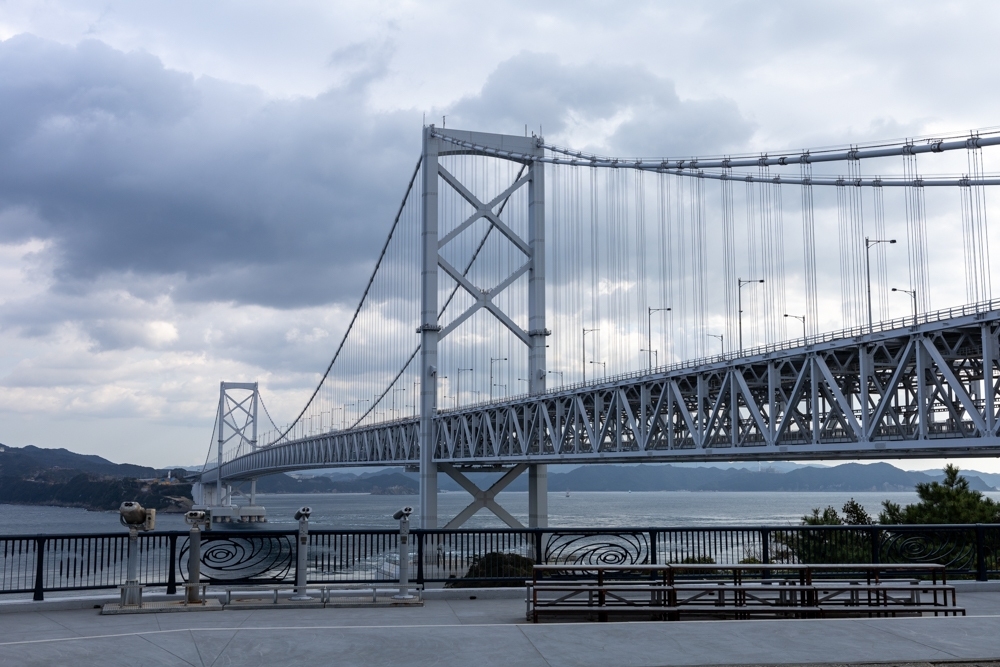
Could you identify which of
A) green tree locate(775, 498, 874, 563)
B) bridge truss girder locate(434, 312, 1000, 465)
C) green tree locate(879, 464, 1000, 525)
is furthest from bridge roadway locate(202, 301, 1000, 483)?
green tree locate(775, 498, 874, 563)

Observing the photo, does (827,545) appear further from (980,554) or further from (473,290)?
(473,290)

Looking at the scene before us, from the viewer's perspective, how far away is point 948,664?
9.04 meters

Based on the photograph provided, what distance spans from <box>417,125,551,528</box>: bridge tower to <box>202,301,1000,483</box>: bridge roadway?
4.40ft

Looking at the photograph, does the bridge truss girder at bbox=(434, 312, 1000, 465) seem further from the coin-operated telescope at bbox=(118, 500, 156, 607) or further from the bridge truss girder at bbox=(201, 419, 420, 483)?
the coin-operated telescope at bbox=(118, 500, 156, 607)

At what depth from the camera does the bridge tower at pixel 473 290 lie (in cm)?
5419

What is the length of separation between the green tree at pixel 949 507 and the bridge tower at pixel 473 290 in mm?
22135

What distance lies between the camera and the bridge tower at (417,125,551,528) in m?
54.2

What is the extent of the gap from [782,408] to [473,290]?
72.6 ft

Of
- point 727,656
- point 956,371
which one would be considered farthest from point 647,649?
point 956,371

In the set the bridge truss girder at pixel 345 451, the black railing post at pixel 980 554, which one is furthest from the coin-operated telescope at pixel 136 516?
the bridge truss girder at pixel 345 451

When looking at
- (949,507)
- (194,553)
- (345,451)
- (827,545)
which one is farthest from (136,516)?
(345,451)

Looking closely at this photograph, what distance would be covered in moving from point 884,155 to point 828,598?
24.4 metres

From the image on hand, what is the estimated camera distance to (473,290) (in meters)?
56.3

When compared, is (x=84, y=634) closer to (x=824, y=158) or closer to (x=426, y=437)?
(x=824, y=158)
